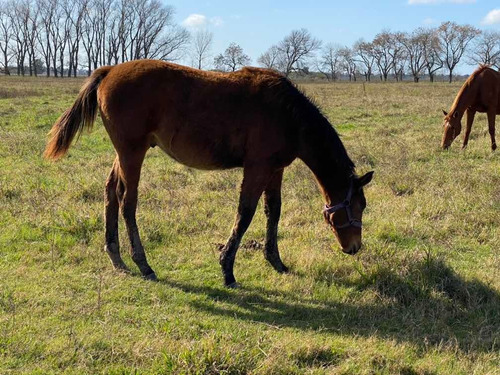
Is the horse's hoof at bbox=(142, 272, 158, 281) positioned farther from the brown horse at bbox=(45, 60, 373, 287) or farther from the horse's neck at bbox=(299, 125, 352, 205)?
the horse's neck at bbox=(299, 125, 352, 205)

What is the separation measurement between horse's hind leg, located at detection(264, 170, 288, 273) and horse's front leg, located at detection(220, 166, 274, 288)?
523mm

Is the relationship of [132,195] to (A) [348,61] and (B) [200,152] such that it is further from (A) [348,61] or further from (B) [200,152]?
(A) [348,61]

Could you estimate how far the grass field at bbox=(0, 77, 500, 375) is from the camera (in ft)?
10.9

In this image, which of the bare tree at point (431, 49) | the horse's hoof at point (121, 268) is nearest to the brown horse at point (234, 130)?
the horse's hoof at point (121, 268)

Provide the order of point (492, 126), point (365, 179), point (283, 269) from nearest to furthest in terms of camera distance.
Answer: point (365, 179)
point (283, 269)
point (492, 126)

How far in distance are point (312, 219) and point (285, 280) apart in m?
1.73

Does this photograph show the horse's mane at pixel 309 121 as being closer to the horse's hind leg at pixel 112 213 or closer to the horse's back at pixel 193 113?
the horse's back at pixel 193 113

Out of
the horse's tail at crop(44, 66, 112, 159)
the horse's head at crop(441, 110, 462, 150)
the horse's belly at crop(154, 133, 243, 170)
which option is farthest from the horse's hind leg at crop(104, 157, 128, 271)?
the horse's head at crop(441, 110, 462, 150)

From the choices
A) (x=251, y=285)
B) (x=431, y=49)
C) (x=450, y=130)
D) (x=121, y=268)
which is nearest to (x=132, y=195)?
(x=121, y=268)

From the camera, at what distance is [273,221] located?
5.15m

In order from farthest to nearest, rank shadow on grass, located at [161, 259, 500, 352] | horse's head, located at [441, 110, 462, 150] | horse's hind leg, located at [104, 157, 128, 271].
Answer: horse's head, located at [441, 110, 462, 150], horse's hind leg, located at [104, 157, 128, 271], shadow on grass, located at [161, 259, 500, 352]

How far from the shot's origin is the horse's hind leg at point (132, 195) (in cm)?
467

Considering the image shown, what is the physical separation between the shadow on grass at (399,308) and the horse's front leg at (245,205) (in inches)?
8.5

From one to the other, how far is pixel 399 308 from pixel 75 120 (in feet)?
12.6
